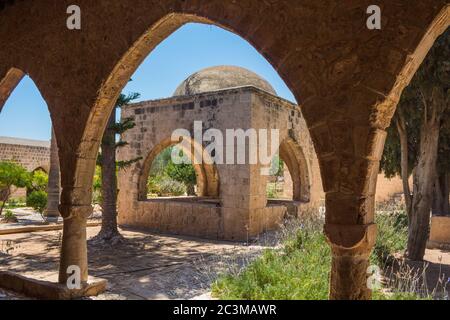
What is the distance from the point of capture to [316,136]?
2420mm

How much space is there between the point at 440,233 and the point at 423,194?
2230 millimetres

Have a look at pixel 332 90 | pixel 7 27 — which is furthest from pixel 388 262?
pixel 7 27

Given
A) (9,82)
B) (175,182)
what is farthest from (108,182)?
(175,182)

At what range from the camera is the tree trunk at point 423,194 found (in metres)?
6.48

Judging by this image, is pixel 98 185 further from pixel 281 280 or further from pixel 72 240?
pixel 281 280

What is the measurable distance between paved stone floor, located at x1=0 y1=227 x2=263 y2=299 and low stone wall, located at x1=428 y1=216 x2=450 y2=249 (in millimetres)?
4128

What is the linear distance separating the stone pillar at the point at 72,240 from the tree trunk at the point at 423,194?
546cm

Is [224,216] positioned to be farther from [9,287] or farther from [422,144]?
[9,287]

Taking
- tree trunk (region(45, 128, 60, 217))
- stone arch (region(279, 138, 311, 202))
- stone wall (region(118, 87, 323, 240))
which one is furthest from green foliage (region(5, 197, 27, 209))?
stone arch (region(279, 138, 311, 202))

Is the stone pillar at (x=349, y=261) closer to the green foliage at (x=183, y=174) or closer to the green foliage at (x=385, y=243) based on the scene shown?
the green foliage at (x=385, y=243)

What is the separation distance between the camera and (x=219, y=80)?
11680 mm

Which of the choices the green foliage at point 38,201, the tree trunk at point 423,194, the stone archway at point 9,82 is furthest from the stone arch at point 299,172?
the green foliage at point 38,201

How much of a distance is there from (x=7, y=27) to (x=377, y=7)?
15.3 feet

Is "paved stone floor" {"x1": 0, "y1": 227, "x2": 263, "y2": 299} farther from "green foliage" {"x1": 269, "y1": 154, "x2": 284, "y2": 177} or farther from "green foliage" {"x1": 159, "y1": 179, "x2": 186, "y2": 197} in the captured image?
"green foliage" {"x1": 159, "y1": 179, "x2": 186, "y2": 197}
